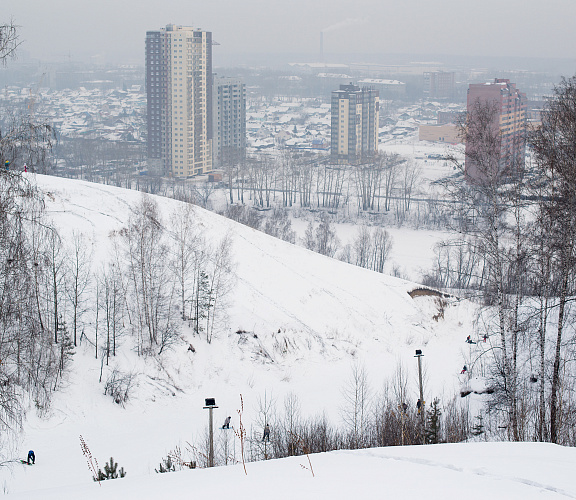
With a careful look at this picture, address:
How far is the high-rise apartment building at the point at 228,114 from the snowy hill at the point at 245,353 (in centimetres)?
6995

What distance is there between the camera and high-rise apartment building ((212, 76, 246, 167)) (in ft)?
335

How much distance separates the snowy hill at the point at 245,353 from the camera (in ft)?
59.1

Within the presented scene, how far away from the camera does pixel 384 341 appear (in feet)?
91.1

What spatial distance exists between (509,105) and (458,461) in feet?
110

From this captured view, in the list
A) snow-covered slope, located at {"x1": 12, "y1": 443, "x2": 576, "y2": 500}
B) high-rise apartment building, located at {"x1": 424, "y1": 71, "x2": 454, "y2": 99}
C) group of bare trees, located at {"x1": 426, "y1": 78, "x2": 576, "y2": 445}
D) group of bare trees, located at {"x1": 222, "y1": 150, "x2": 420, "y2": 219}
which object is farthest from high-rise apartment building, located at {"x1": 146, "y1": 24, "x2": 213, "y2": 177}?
high-rise apartment building, located at {"x1": 424, "y1": 71, "x2": 454, "y2": 99}

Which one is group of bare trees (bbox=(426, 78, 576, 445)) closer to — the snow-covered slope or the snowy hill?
the snow-covered slope

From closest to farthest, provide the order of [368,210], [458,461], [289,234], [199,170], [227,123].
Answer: [458,461], [289,234], [368,210], [199,170], [227,123]

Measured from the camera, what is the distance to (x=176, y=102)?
90.1m

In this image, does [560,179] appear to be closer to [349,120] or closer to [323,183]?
[323,183]

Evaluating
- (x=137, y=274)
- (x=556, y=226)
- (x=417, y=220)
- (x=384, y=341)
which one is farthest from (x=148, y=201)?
(x=417, y=220)

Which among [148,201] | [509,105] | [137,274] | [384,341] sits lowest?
[384,341]

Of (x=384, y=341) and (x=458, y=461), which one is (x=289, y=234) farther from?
(x=458, y=461)

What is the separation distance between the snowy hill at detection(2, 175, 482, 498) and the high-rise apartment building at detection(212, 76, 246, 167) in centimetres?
6995

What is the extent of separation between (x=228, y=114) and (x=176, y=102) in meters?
15.1
